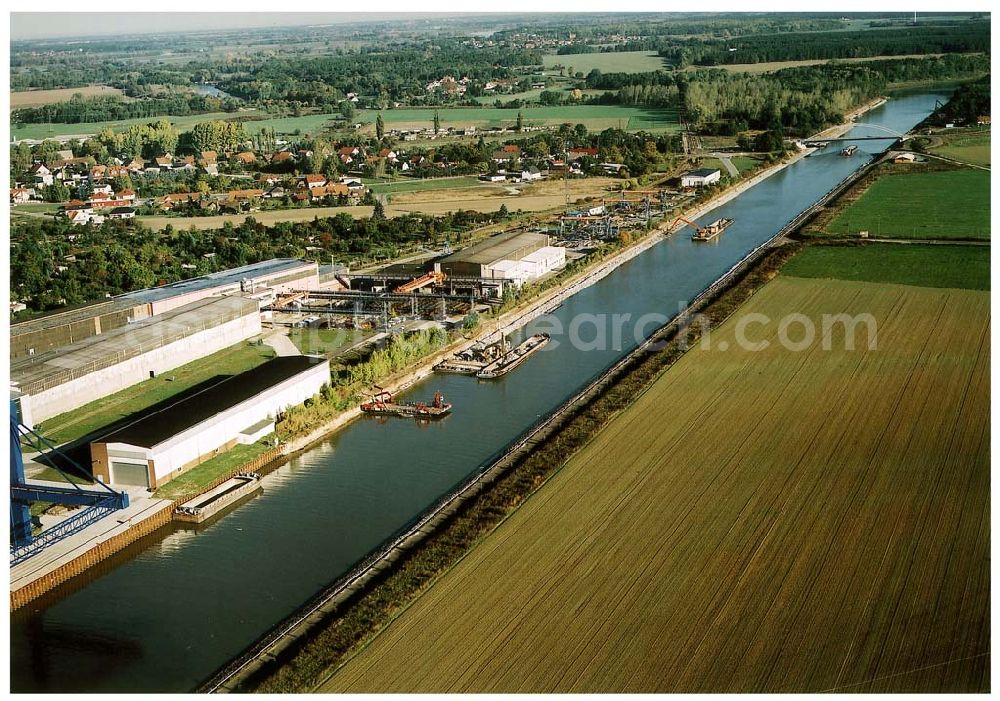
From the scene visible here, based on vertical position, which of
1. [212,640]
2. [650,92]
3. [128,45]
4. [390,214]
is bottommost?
[212,640]

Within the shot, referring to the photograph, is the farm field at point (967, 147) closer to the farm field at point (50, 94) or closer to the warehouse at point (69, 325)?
the warehouse at point (69, 325)

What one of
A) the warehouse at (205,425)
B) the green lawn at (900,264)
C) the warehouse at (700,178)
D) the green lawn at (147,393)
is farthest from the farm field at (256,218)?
the warehouse at (205,425)

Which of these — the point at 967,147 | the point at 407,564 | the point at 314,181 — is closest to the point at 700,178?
Result: the point at 967,147

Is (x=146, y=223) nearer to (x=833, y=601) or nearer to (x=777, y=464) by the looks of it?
(x=777, y=464)

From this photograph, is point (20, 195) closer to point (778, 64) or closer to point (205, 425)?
point (205, 425)

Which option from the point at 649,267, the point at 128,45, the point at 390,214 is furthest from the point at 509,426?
the point at 128,45

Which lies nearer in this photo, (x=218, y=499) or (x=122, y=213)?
(x=218, y=499)
